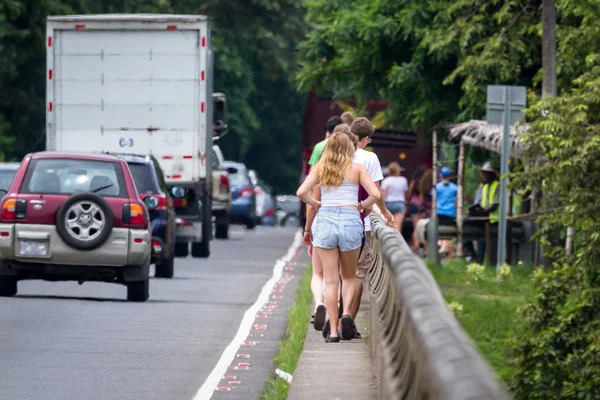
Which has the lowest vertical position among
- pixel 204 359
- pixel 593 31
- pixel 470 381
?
pixel 204 359

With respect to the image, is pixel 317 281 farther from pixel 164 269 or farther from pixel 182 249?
pixel 182 249

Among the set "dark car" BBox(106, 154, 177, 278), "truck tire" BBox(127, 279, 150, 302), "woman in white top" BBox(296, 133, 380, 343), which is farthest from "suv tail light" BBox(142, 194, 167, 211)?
"woman in white top" BBox(296, 133, 380, 343)

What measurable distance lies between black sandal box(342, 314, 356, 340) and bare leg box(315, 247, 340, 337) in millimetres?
82

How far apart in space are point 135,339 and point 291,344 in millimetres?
1401

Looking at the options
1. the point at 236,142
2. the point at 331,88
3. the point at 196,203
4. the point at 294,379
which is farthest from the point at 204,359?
the point at 236,142

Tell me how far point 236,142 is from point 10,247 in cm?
4761

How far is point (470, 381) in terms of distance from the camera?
342 centimetres

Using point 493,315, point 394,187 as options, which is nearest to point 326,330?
point 493,315

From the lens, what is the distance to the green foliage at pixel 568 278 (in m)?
21.4

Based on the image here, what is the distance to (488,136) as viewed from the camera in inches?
1047

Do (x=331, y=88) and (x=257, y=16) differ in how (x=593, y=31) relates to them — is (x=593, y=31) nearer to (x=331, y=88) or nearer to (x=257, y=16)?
(x=331, y=88)

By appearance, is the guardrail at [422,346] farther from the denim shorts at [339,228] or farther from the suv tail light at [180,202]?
the suv tail light at [180,202]

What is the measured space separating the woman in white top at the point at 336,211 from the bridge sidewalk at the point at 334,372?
178 millimetres

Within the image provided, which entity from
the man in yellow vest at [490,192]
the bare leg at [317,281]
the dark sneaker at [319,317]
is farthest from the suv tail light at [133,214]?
the man in yellow vest at [490,192]
